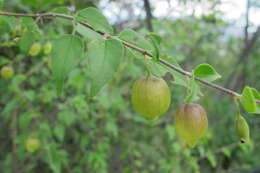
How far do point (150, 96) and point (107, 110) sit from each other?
1532 millimetres

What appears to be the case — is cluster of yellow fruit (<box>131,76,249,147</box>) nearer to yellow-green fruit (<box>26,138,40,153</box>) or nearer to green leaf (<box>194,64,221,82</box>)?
green leaf (<box>194,64,221,82</box>)

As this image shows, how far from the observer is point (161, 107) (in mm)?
682

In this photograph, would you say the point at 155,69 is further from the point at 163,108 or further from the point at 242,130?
the point at 242,130

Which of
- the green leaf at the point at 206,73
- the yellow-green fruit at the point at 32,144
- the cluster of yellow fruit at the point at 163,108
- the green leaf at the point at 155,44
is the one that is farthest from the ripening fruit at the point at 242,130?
the yellow-green fruit at the point at 32,144

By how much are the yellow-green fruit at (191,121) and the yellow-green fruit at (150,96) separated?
62 millimetres

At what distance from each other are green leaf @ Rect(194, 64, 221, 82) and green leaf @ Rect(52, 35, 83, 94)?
11.7 inches

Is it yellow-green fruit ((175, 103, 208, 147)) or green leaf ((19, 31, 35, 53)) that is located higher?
green leaf ((19, 31, 35, 53))

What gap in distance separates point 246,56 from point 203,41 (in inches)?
31.7

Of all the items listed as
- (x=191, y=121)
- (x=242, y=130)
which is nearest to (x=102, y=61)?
(x=191, y=121)

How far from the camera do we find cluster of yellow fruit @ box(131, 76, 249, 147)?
675 millimetres

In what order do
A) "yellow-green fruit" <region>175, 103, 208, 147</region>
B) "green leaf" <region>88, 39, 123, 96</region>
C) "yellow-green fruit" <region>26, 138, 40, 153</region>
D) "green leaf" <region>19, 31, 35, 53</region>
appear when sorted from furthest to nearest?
"yellow-green fruit" <region>26, 138, 40, 153</region>
"green leaf" <region>19, 31, 35, 53</region>
"yellow-green fruit" <region>175, 103, 208, 147</region>
"green leaf" <region>88, 39, 123, 96</region>

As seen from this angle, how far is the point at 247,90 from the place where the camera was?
652 mm

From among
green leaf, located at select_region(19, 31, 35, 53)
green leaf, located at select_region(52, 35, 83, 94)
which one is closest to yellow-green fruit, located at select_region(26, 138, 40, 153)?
green leaf, located at select_region(19, 31, 35, 53)

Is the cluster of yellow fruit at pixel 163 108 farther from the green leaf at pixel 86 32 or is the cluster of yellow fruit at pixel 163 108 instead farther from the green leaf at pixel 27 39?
the green leaf at pixel 27 39
